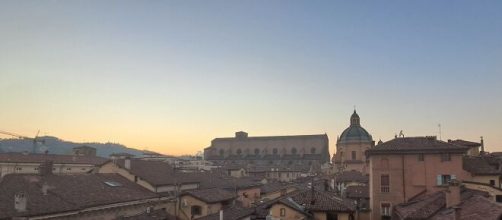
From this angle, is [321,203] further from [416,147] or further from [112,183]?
[112,183]

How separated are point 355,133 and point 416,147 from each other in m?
75.1

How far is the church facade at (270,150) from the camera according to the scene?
156625 millimetres

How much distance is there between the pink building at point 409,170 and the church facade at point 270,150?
4228 inches

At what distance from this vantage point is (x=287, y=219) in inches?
1389

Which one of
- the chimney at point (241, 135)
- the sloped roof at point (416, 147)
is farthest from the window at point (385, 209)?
the chimney at point (241, 135)

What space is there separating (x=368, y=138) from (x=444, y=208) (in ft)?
290

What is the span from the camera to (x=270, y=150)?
16550 cm

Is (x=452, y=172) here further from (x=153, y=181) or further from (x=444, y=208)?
(x=153, y=181)

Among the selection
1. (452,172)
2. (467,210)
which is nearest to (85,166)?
(452,172)

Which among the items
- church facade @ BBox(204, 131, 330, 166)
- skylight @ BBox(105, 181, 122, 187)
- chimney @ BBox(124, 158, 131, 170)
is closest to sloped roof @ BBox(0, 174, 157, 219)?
skylight @ BBox(105, 181, 122, 187)

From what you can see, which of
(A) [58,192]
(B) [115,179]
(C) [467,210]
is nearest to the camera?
(C) [467,210]

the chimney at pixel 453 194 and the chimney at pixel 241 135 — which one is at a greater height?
the chimney at pixel 241 135

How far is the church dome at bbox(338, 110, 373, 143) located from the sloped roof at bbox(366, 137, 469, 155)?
7045 cm

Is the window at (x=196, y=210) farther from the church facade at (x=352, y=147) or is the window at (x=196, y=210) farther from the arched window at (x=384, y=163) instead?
the church facade at (x=352, y=147)
